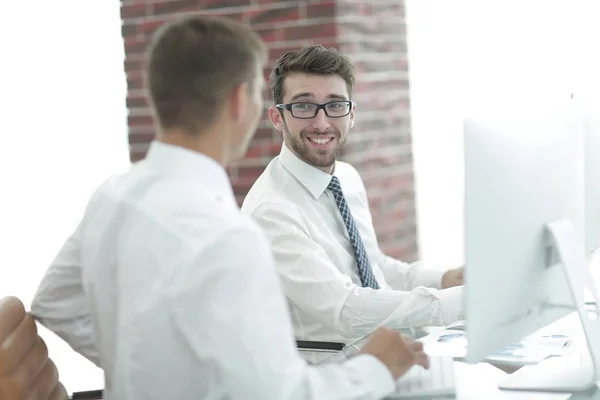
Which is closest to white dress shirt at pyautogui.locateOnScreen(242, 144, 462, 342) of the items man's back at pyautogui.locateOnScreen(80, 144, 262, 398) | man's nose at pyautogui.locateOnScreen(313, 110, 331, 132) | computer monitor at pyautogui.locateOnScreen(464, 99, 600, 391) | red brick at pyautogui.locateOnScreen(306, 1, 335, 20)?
man's nose at pyautogui.locateOnScreen(313, 110, 331, 132)

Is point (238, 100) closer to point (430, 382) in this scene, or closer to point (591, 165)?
point (430, 382)

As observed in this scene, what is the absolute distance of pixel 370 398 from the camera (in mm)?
1649

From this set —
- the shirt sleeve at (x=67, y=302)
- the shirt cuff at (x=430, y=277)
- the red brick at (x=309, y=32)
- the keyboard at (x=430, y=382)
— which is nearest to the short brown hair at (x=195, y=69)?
the shirt sleeve at (x=67, y=302)

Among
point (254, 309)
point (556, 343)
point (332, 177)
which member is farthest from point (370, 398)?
point (332, 177)

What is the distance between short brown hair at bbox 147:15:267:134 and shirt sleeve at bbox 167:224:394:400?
26 cm

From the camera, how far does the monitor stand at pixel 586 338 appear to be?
1836 millimetres

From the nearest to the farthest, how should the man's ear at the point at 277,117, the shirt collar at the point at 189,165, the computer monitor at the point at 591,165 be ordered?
1. the shirt collar at the point at 189,165
2. the computer monitor at the point at 591,165
3. the man's ear at the point at 277,117

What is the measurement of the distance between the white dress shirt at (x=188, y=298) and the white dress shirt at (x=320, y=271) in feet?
2.27

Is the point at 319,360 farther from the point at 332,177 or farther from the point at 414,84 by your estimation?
the point at 414,84

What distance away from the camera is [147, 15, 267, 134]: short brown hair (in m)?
1.61

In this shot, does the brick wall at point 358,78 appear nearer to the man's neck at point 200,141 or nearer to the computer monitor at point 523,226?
the computer monitor at point 523,226

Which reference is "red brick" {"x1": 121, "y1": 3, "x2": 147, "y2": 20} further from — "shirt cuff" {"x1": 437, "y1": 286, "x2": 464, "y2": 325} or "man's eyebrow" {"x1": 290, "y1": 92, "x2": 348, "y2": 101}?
"shirt cuff" {"x1": 437, "y1": 286, "x2": 464, "y2": 325}

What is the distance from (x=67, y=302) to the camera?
1947 millimetres

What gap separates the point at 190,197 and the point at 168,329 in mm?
225
